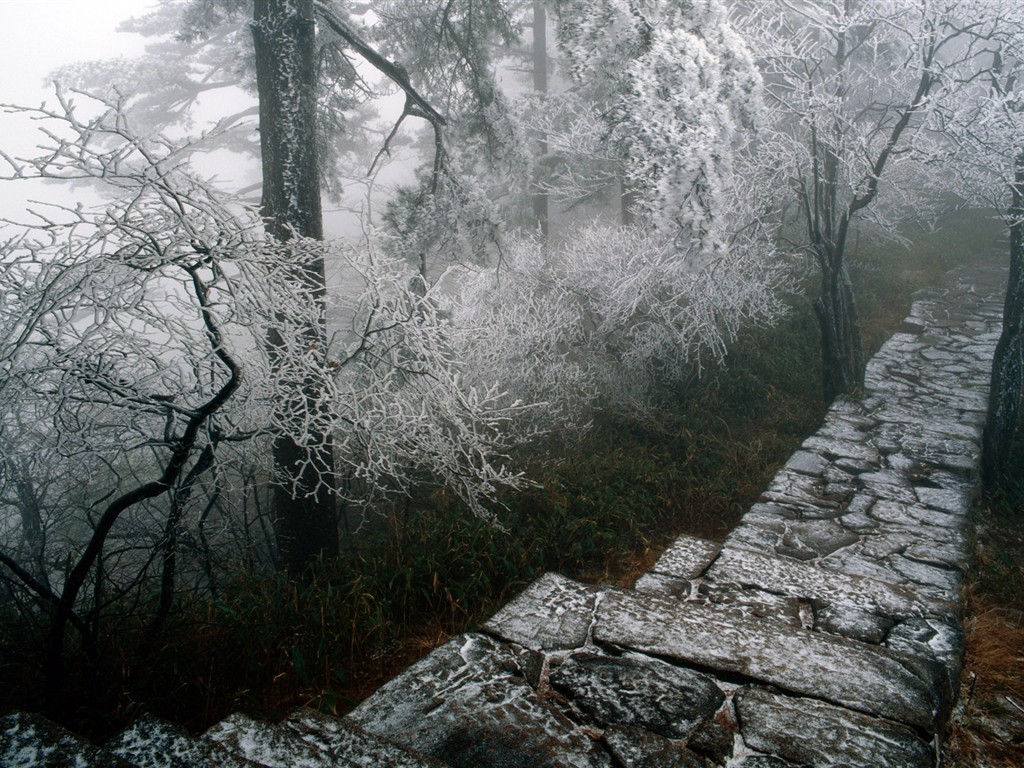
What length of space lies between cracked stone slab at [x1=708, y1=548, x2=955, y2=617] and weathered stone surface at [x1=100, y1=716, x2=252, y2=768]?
280 cm

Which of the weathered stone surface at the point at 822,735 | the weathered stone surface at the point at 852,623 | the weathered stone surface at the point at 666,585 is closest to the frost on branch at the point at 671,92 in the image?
the weathered stone surface at the point at 666,585

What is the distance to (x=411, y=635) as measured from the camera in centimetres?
373

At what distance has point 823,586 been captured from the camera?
138 inches

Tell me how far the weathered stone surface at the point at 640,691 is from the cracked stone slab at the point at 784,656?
0.10m

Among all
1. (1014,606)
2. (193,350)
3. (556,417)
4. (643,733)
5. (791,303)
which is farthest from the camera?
(791,303)

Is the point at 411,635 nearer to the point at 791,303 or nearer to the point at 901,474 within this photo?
the point at 901,474

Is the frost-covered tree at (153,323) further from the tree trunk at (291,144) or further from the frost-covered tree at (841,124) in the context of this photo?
the frost-covered tree at (841,124)

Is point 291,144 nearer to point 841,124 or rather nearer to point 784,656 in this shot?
point 784,656

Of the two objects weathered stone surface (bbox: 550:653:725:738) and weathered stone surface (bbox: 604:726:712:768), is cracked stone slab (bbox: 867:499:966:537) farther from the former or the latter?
weathered stone surface (bbox: 604:726:712:768)

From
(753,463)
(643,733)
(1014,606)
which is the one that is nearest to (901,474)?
(753,463)

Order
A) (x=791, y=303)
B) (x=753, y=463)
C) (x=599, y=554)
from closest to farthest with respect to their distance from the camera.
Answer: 1. (x=599, y=554)
2. (x=753, y=463)
3. (x=791, y=303)

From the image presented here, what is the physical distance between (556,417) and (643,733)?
5.80 metres

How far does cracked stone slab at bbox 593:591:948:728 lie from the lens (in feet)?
7.00

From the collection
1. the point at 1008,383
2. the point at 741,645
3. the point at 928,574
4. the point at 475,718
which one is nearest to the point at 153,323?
the point at 475,718
